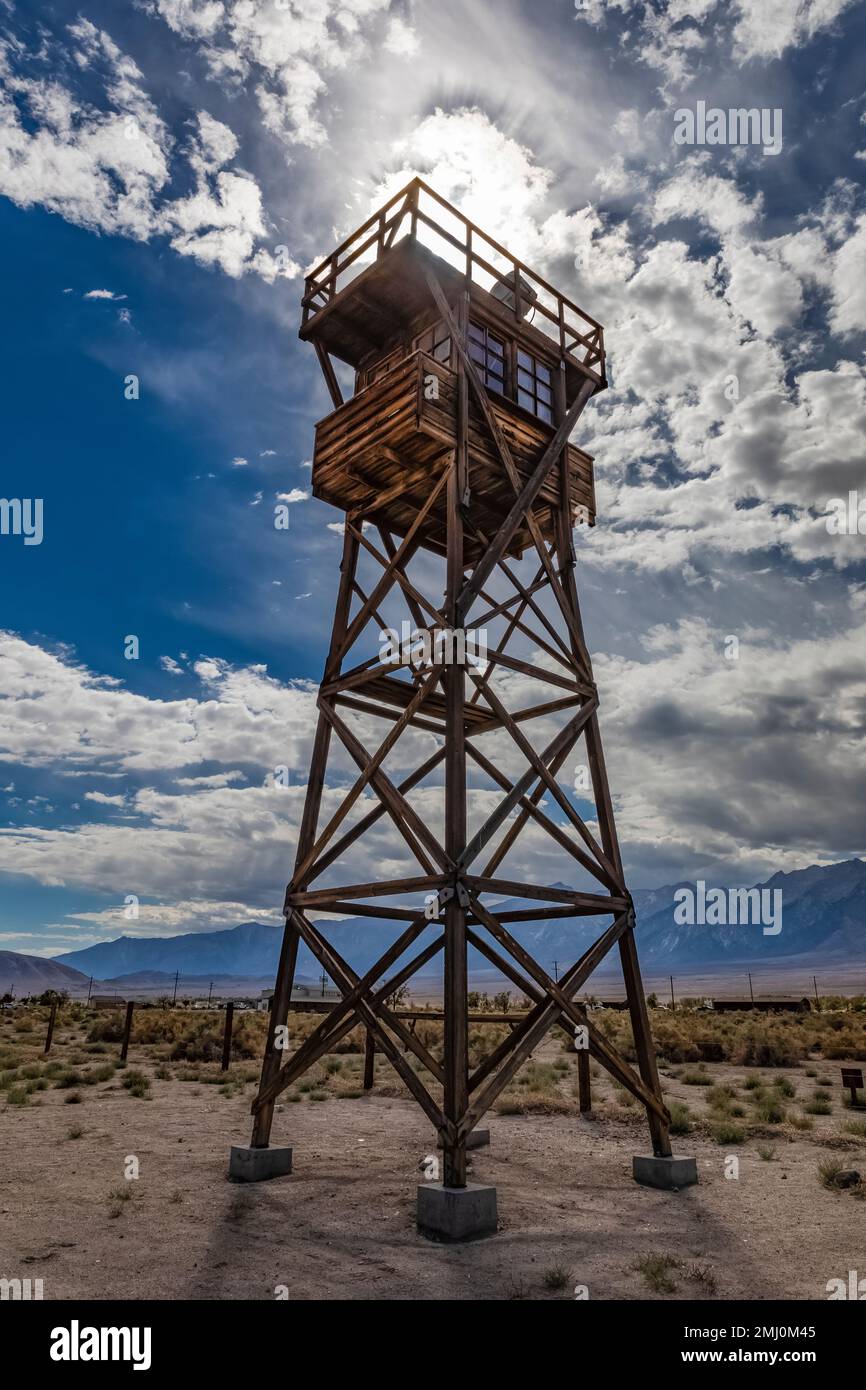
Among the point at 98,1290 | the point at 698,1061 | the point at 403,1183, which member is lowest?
the point at 698,1061

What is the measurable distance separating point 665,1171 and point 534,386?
11.3 metres

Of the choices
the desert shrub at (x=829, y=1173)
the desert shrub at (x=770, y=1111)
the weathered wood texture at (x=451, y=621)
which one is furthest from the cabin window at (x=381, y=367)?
the desert shrub at (x=770, y=1111)

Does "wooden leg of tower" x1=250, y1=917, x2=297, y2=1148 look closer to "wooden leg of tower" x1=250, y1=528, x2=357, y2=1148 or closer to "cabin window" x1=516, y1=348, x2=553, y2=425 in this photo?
"wooden leg of tower" x1=250, y1=528, x2=357, y2=1148

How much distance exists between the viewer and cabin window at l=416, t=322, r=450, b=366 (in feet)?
40.7

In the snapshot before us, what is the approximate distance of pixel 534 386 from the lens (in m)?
13.6

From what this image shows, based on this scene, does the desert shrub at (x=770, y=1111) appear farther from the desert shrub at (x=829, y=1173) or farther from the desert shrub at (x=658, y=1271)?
the desert shrub at (x=658, y=1271)

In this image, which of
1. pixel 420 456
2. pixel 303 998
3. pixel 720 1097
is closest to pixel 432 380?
pixel 420 456

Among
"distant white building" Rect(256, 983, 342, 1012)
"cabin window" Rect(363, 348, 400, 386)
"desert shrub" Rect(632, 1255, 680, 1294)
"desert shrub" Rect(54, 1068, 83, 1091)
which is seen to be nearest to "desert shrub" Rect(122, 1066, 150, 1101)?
"desert shrub" Rect(54, 1068, 83, 1091)

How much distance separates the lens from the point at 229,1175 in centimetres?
1052
